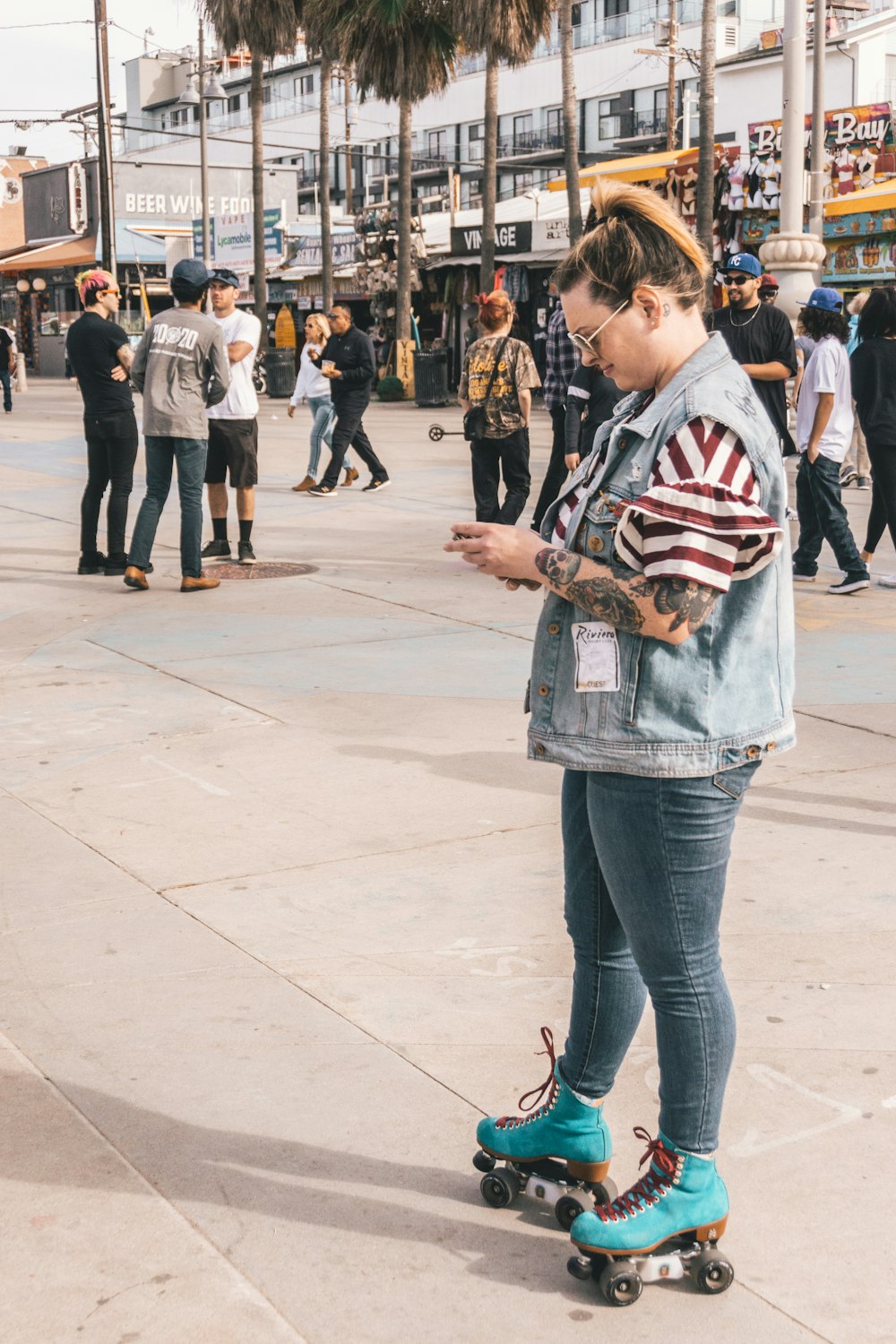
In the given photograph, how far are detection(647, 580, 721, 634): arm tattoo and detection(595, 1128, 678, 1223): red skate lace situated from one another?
943 mm

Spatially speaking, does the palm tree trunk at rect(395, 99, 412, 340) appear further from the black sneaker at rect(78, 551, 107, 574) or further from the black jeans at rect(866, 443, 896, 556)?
the black jeans at rect(866, 443, 896, 556)

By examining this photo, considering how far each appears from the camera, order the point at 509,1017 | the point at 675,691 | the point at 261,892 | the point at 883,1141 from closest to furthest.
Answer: the point at 675,691
the point at 883,1141
the point at 509,1017
the point at 261,892

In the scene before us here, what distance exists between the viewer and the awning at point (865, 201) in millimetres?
22547

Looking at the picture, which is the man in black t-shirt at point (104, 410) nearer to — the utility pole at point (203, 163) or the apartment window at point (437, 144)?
the utility pole at point (203, 163)

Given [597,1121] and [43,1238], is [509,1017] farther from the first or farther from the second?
[43,1238]

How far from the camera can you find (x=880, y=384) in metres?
8.87

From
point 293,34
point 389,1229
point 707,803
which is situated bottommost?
point 389,1229

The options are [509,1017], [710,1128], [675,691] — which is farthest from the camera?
[509,1017]

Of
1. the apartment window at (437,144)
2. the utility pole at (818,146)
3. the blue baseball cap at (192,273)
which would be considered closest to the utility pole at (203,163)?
the apartment window at (437,144)

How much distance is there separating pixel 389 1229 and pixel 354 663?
4.77 meters

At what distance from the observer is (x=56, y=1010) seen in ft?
→ 12.0

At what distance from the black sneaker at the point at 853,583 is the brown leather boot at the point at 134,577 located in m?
4.19

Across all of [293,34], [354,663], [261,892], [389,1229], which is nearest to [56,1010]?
[261,892]

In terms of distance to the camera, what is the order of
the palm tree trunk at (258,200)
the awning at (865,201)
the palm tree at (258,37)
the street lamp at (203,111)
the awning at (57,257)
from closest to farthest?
the awning at (865,201), the palm tree at (258,37), the palm tree trunk at (258,200), the street lamp at (203,111), the awning at (57,257)
